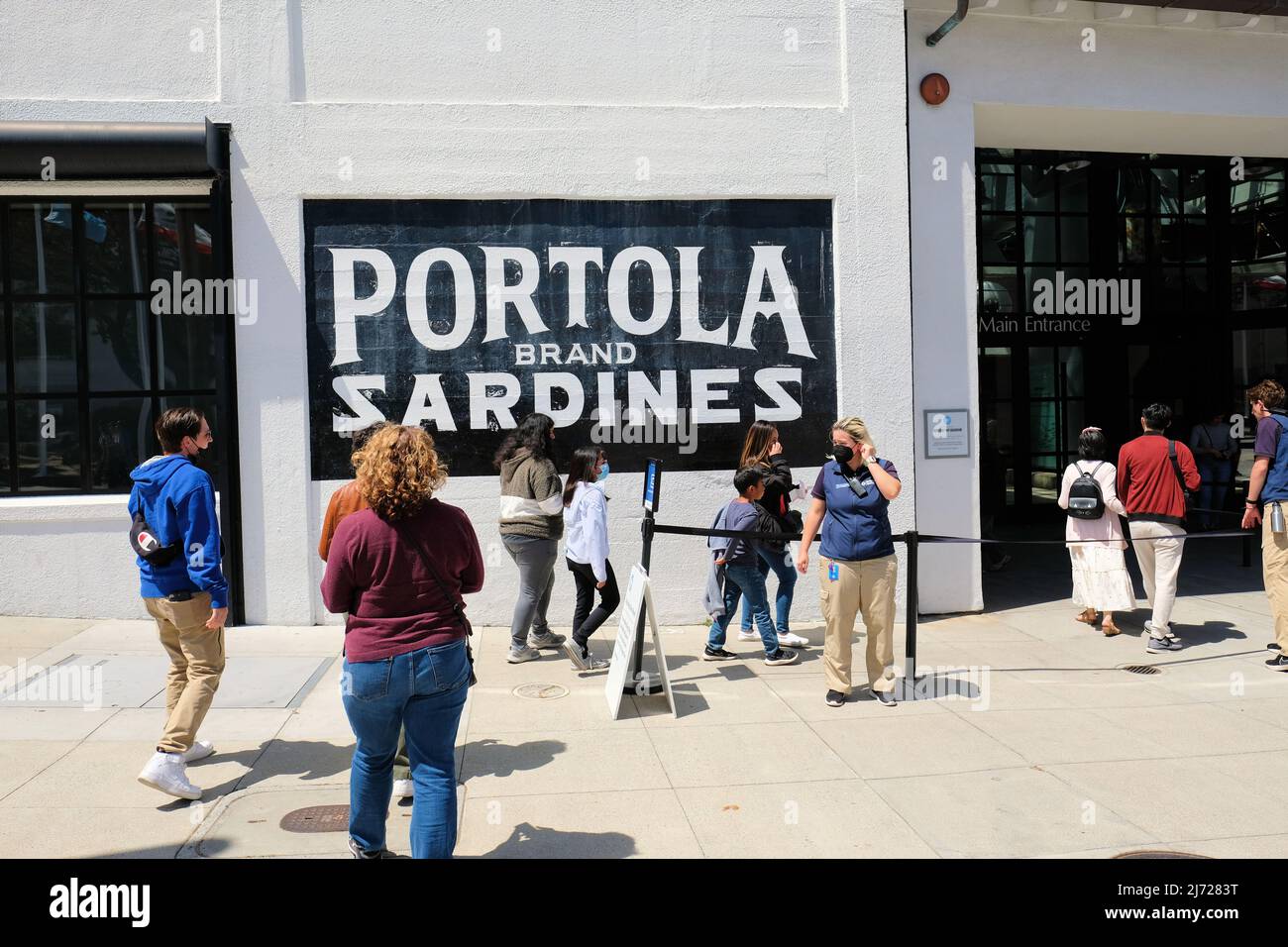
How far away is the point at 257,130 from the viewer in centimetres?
855

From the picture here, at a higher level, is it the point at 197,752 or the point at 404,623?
the point at 404,623

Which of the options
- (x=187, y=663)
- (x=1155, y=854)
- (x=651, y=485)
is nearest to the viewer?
(x=1155, y=854)

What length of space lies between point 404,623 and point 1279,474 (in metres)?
6.80

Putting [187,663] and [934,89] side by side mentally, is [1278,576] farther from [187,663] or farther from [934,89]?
[187,663]

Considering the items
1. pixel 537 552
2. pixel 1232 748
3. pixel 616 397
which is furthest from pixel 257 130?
pixel 1232 748

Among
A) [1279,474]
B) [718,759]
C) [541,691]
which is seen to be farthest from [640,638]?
[1279,474]

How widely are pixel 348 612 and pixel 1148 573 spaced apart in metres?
7.32

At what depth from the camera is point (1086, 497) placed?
8.49 metres

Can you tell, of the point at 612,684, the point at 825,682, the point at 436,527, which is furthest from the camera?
the point at 825,682

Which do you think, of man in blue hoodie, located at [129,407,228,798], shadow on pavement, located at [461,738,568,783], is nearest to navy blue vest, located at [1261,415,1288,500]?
shadow on pavement, located at [461,738,568,783]

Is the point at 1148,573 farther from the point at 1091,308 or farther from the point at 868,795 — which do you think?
the point at 1091,308

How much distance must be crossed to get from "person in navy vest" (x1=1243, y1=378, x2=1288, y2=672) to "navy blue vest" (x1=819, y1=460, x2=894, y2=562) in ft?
10.2

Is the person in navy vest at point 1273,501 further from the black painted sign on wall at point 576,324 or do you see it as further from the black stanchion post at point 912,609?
the black painted sign on wall at point 576,324

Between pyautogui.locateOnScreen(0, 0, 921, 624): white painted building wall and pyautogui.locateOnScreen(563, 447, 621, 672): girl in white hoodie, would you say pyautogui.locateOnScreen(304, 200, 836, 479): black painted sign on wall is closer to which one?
pyautogui.locateOnScreen(0, 0, 921, 624): white painted building wall
